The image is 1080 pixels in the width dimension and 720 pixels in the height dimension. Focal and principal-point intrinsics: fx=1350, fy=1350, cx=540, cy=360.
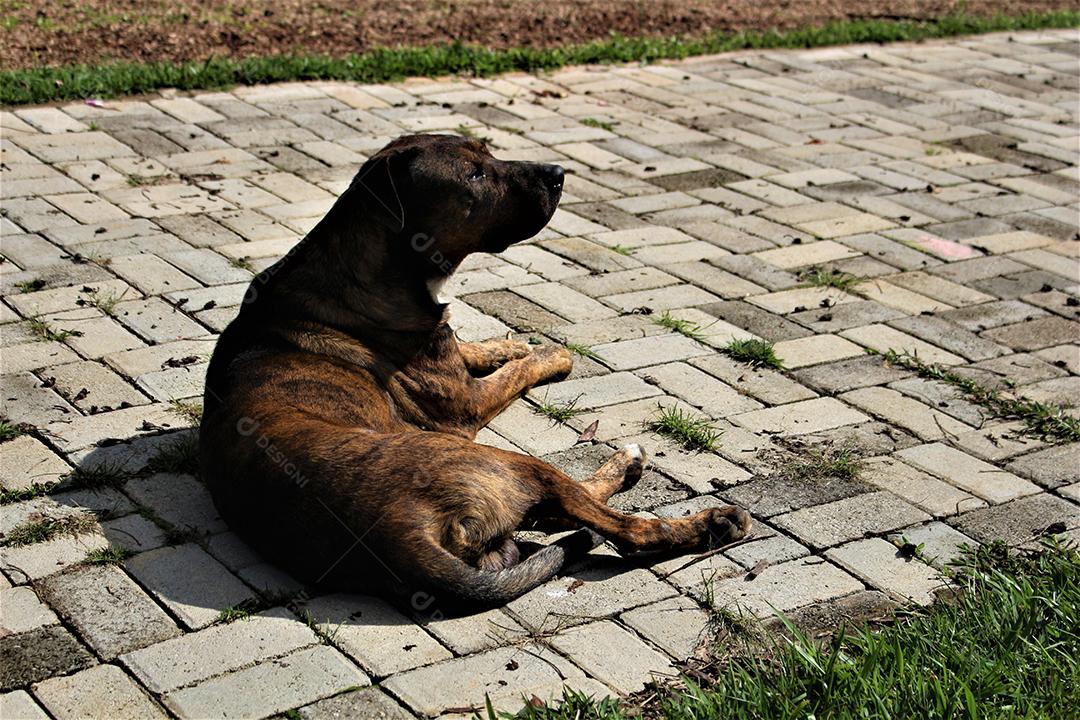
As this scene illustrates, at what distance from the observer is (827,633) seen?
420 cm

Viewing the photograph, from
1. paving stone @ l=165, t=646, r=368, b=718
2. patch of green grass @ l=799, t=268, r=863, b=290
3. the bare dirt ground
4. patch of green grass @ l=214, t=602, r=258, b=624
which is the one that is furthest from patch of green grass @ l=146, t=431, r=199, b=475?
the bare dirt ground

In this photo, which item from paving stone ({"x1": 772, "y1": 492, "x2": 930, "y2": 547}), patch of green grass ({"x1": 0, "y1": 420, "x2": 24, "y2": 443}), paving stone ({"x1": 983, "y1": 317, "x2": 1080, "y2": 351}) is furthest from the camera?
paving stone ({"x1": 983, "y1": 317, "x2": 1080, "y2": 351})

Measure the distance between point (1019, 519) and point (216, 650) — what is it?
2.92 meters

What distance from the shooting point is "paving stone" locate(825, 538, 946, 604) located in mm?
4473

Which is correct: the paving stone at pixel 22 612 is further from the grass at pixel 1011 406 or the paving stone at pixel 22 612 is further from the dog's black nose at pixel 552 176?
the grass at pixel 1011 406

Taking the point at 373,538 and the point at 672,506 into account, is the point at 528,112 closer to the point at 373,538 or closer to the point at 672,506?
the point at 672,506

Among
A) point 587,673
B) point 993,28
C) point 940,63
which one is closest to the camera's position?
point 587,673

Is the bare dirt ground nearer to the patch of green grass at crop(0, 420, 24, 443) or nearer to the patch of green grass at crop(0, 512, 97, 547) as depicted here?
the patch of green grass at crop(0, 420, 24, 443)

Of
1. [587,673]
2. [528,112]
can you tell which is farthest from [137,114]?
[587,673]

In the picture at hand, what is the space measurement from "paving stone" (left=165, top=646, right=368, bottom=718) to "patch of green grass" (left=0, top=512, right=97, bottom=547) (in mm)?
1056

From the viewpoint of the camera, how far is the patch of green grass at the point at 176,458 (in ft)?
16.6

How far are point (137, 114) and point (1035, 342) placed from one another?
5926 millimetres

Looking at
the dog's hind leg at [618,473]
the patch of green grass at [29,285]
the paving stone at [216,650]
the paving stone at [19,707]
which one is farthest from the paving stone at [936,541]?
the patch of green grass at [29,285]

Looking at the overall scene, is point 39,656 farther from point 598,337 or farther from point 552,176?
point 598,337
